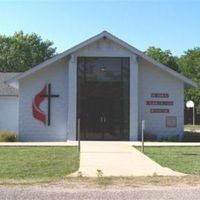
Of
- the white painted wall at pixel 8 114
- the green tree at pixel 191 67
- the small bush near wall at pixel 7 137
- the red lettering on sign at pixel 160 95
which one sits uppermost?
the green tree at pixel 191 67

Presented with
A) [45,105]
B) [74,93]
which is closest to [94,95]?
[74,93]

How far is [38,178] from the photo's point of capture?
13.6m

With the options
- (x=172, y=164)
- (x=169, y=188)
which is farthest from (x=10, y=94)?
(x=169, y=188)

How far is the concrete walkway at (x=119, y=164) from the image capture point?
1479 centimetres

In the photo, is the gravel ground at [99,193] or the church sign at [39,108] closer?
the gravel ground at [99,193]

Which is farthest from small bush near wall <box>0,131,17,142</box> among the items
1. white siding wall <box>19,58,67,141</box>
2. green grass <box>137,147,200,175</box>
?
green grass <box>137,147,200,175</box>

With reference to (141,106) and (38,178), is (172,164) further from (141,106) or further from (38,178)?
(141,106)

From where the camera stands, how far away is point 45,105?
3086cm

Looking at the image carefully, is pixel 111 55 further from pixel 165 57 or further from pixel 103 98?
pixel 165 57

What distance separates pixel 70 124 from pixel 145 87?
486cm

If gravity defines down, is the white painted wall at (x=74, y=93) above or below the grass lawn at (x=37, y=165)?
above

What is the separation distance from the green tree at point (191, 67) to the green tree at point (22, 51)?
60.6ft

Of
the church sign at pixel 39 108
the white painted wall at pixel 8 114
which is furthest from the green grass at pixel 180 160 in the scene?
the white painted wall at pixel 8 114

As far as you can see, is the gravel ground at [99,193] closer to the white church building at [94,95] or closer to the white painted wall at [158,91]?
the white church building at [94,95]
